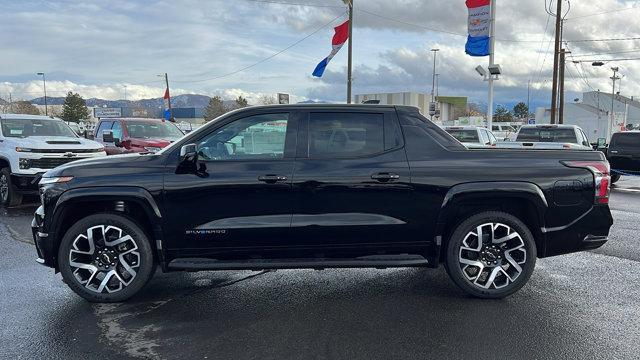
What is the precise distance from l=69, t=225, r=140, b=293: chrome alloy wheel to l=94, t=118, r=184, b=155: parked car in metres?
8.12

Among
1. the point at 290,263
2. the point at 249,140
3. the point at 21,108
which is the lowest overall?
the point at 290,263

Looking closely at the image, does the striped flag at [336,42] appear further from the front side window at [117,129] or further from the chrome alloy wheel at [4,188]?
the chrome alloy wheel at [4,188]

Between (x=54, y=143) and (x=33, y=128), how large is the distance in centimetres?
151

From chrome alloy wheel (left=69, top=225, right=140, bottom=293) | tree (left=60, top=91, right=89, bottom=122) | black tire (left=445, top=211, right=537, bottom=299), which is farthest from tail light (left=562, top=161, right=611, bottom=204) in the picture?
tree (left=60, top=91, right=89, bottom=122)

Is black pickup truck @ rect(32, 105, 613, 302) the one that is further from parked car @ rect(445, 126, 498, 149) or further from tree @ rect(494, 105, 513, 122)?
tree @ rect(494, 105, 513, 122)

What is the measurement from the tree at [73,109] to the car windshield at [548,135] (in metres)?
93.6

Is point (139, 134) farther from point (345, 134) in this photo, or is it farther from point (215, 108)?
point (215, 108)

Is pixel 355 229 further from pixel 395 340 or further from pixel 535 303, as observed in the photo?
pixel 535 303

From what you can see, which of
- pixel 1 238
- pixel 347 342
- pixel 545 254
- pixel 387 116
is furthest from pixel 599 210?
pixel 1 238

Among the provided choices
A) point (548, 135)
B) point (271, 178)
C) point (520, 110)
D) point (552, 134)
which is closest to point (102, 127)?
point (271, 178)

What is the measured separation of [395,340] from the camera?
4004 millimetres

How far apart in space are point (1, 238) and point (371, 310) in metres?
5.89

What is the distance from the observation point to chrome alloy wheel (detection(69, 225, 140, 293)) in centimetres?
473

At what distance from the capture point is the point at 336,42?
2311cm
